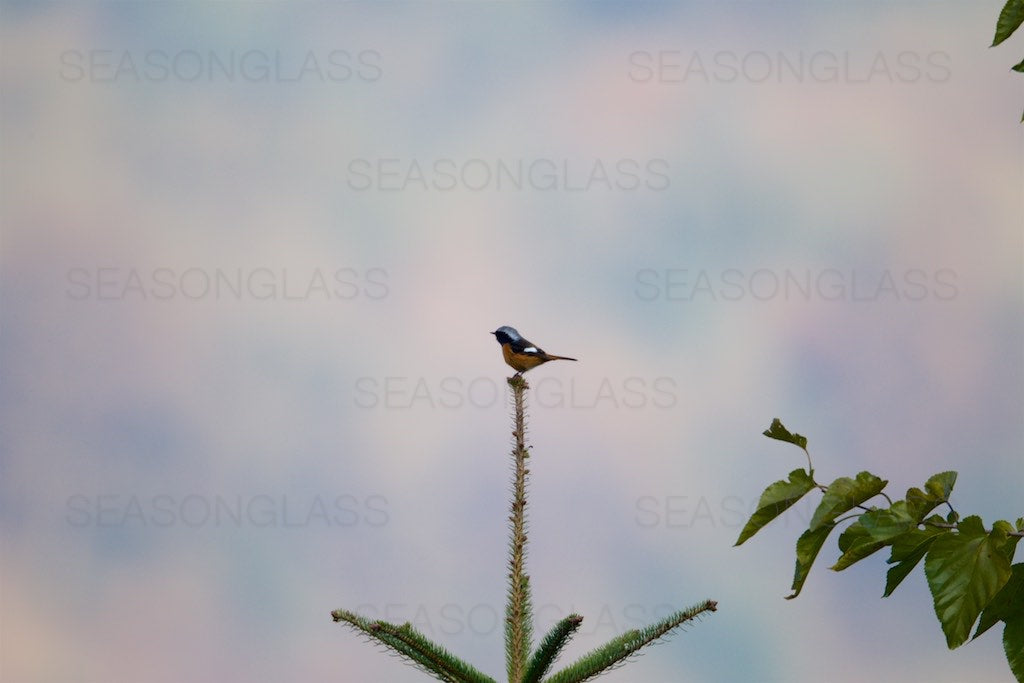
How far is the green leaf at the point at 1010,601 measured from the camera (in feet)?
9.58

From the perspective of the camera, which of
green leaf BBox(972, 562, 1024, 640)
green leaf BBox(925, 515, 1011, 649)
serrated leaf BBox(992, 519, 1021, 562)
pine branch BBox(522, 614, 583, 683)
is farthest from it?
pine branch BBox(522, 614, 583, 683)

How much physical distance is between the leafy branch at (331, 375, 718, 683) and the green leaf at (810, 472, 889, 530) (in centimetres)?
251

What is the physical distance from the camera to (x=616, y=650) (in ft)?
17.5

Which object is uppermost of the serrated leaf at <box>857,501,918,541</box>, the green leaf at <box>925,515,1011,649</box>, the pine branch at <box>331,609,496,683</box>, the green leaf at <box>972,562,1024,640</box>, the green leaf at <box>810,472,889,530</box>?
the green leaf at <box>810,472,889,530</box>

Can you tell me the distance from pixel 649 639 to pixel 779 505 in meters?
2.72

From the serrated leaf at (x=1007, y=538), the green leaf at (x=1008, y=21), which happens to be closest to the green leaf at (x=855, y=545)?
the serrated leaf at (x=1007, y=538)

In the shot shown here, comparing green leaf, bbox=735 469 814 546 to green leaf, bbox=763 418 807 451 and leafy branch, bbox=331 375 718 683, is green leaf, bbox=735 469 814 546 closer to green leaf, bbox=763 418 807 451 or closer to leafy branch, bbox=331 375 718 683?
green leaf, bbox=763 418 807 451

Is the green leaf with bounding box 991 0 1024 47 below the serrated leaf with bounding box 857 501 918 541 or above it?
above

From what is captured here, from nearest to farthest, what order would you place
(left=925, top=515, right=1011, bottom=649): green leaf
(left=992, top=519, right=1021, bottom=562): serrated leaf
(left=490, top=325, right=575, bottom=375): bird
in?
(left=925, top=515, right=1011, bottom=649): green leaf, (left=992, top=519, right=1021, bottom=562): serrated leaf, (left=490, top=325, right=575, bottom=375): bird

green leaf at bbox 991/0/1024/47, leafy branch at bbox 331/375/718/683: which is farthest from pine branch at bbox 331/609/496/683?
green leaf at bbox 991/0/1024/47

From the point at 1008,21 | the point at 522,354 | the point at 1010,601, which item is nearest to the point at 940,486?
the point at 1010,601

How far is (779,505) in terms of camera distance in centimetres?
282

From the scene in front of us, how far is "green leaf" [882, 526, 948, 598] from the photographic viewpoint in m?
2.79

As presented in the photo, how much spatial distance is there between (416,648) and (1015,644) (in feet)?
10.7
